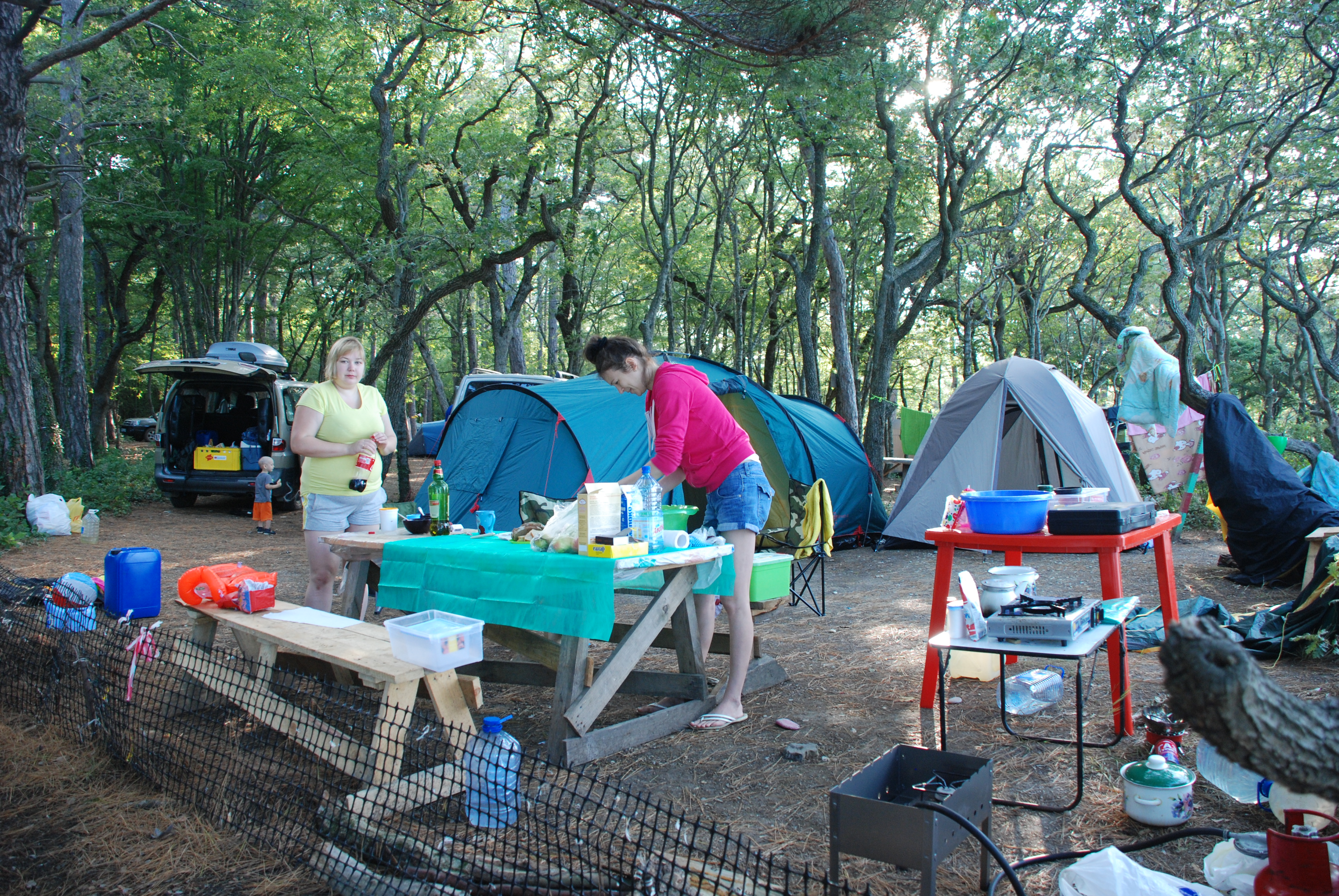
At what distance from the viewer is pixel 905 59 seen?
10.8m

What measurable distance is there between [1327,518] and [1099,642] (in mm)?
4900

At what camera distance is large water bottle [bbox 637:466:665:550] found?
3.63m

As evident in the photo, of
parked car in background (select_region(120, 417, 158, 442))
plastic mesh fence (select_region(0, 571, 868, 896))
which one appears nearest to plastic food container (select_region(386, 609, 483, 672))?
plastic mesh fence (select_region(0, 571, 868, 896))

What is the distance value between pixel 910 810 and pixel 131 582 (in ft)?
16.4

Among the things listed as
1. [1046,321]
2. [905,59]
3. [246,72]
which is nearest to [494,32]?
[246,72]

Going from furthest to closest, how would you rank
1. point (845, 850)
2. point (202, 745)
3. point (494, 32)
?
point (494, 32)
point (202, 745)
point (845, 850)

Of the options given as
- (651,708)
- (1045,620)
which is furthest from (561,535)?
(1045,620)

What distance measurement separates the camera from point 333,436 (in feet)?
15.1

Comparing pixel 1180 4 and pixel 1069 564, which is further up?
pixel 1180 4

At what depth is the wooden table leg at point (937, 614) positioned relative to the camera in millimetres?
3934

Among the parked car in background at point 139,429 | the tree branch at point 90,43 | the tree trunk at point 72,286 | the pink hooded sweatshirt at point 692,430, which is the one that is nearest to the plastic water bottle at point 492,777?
the pink hooded sweatshirt at point 692,430

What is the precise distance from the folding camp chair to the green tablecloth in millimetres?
2517

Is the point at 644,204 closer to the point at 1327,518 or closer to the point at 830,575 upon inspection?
the point at 830,575

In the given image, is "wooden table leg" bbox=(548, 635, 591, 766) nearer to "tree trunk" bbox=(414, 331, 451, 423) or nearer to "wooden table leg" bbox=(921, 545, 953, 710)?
"wooden table leg" bbox=(921, 545, 953, 710)
